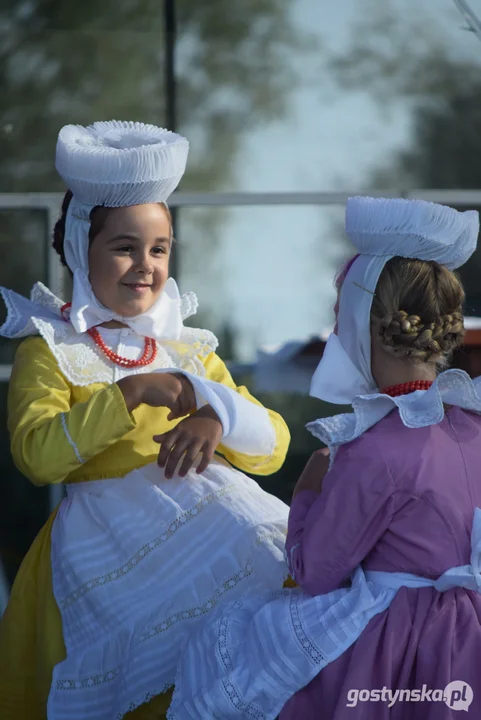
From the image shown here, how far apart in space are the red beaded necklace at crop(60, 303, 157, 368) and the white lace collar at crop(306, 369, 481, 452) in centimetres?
67

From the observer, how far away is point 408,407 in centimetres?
208

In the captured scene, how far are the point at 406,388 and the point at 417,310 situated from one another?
150 millimetres

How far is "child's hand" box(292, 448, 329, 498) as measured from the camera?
7.28 ft

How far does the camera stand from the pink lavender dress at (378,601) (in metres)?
1.96

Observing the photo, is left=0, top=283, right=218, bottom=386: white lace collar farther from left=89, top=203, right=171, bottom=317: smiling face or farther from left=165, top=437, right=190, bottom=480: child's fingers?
left=165, top=437, right=190, bottom=480: child's fingers

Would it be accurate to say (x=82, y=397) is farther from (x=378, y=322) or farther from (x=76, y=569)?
(x=378, y=322)

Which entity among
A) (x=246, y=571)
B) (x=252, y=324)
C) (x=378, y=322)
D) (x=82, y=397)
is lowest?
(x=252, y=324)

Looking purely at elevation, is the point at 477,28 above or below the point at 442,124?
above

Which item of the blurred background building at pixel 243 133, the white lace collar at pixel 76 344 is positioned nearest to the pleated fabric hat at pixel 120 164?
the white lace collar at pixel 76 344

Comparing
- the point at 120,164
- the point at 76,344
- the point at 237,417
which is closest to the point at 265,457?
the point at 237,417

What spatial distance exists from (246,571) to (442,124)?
2594mm

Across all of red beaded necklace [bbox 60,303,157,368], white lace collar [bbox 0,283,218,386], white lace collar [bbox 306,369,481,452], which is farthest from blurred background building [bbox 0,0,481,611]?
white lace collar [bbox 306,369,481,452]

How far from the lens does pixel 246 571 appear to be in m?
2.33

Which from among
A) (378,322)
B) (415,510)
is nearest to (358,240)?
(378,322)
